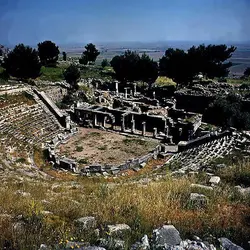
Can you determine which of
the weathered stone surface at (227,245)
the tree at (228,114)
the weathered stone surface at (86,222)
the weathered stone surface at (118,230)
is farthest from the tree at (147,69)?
the weathered stone surface at (227,245)

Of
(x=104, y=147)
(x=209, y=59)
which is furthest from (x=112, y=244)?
(x=209, y=59)

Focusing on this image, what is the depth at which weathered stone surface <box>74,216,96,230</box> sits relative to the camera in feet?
21.0

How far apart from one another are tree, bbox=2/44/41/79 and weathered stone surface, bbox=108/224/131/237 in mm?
45124

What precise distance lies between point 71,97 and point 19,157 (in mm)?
22317

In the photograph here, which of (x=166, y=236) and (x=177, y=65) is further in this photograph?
(x=177, y=65)

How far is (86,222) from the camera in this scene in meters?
6.58

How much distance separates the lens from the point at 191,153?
79.2 feet

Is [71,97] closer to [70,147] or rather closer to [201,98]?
[70,147]

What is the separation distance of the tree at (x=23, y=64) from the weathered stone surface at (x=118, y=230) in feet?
148

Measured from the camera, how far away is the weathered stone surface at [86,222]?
21.0 ft

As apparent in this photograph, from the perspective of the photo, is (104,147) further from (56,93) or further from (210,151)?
(56,93)

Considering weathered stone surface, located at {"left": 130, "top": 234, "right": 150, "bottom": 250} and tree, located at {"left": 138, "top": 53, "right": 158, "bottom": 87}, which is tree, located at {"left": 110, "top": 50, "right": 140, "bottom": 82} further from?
weathered stone surface, located at {"left": 130, "top": 234, "right": 150, "bottom": 250}

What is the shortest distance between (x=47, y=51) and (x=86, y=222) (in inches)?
2755

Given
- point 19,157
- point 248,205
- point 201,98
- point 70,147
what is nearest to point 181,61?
point 201,98
